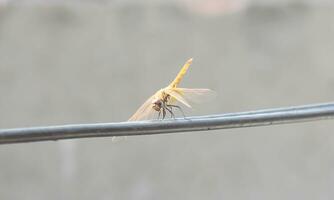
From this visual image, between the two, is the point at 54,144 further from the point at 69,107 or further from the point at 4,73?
the point at 4,73

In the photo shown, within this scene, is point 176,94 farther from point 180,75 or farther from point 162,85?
point 162,85

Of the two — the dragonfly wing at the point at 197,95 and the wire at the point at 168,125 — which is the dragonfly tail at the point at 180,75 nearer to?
the dragonfly wing at the point at 197,95

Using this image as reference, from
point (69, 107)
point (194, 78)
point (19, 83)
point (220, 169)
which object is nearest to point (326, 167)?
point (220, 169)

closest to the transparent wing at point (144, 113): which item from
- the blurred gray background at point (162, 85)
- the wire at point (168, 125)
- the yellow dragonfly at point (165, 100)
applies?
the yellow dragonfly at point (165, 100)

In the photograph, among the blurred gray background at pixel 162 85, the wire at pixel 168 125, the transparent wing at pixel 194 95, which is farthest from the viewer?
the blurred gray background at pixel 162 85

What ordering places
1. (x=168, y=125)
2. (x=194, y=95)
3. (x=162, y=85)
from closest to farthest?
(x=168, y=125) < (x=194, y=95) < (x=162, y=85)

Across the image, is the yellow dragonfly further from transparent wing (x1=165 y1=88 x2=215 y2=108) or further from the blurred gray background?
the blurred gray background

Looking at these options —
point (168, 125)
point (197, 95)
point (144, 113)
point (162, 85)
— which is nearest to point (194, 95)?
point (197, 95)
